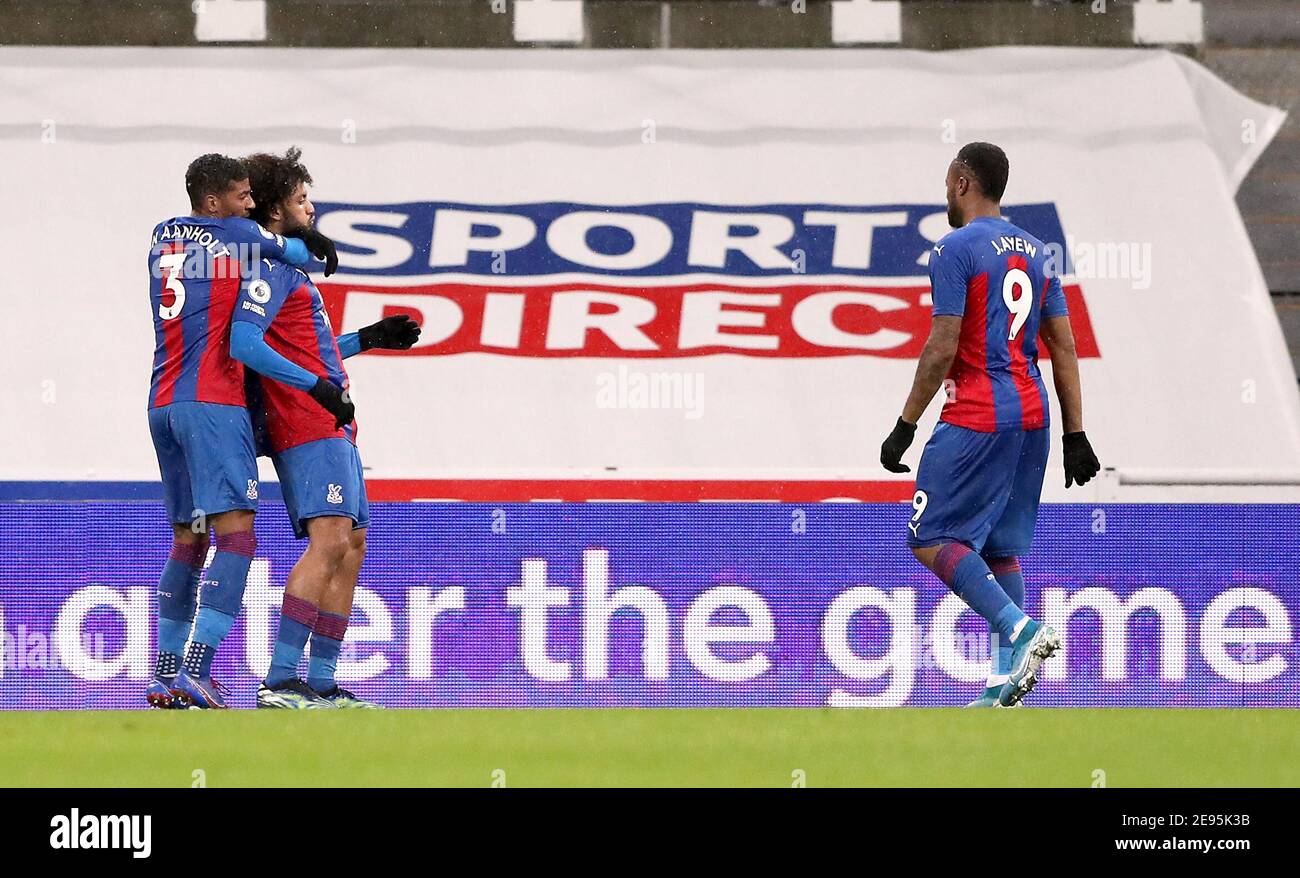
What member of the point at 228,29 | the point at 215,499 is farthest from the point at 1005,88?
the point at 215,499

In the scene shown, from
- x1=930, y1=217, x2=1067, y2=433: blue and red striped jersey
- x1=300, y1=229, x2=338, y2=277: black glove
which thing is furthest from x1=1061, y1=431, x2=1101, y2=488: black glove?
x1=300, y1=229, x2=338, y2=277: black glove

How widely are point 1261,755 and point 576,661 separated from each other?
293cm

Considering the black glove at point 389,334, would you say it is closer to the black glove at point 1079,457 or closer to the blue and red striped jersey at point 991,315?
the blue and red striped jersey at point 991,315

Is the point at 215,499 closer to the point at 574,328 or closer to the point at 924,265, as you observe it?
the point at 574,328

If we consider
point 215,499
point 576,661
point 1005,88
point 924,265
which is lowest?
point 576,661

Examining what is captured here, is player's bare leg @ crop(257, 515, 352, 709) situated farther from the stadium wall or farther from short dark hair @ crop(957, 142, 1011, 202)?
short dark hair @ crop(957, 142, 1011, 202)

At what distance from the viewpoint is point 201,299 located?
5.47 meters

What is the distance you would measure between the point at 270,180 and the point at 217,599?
1.19m

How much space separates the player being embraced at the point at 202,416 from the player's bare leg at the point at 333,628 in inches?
10.0

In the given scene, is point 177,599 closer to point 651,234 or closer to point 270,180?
point 270,180

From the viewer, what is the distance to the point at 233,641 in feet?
22.3

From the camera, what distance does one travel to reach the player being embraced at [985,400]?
18.1ft

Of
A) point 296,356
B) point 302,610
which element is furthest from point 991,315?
point 302,610

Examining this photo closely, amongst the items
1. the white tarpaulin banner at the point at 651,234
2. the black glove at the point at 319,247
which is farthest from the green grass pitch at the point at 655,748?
the white tarpaulin banner at the point at 651,234
